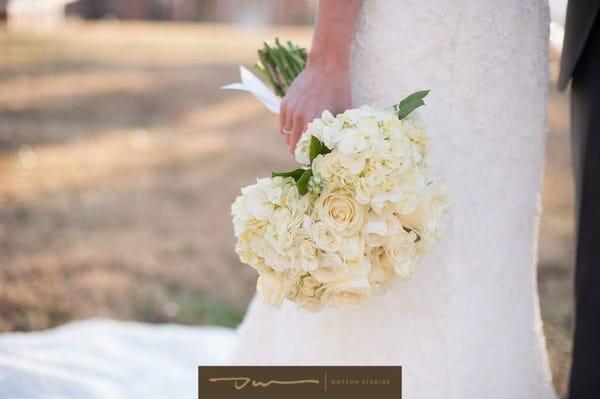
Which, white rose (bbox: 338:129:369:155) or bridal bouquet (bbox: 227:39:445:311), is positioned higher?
white rose (bbox: 338:129:369:155)

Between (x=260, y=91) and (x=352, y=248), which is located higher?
(x=260, y=91)

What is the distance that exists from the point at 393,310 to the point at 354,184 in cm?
51

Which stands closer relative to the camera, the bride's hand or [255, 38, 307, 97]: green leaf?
the bride's hand

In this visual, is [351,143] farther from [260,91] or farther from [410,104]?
[260,91]

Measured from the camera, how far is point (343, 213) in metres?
1.82

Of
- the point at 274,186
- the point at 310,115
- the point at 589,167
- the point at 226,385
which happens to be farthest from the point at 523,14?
the point at 226,385

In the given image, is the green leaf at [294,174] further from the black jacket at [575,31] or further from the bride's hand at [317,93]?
the black jacket at [575,31]

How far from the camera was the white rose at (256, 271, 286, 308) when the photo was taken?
6.12 feet

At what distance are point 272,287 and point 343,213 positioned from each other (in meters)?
0.25

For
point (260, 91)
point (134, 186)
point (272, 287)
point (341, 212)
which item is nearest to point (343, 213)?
point (341, 212)

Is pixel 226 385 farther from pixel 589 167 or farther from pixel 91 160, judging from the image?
pixel 91 160
